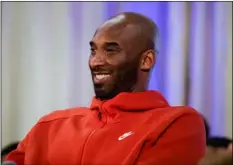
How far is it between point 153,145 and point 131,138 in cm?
4

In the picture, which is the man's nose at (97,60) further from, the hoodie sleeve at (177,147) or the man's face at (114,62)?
the hoodie sleeve at (177,147)

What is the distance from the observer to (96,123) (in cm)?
77

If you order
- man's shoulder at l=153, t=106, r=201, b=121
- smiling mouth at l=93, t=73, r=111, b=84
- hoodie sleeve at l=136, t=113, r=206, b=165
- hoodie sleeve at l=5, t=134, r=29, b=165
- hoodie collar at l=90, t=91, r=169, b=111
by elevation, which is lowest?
hoodie sleeve at l=5, t=134, r=29, b=165

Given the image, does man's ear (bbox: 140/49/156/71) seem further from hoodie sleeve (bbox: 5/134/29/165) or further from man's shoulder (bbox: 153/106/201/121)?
hoodie sleeve (bbox: 5/134/29/165)

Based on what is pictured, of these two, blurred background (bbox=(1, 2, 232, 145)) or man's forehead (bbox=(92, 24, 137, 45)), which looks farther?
blurred background (bbox=(1, 2, 232, 145))

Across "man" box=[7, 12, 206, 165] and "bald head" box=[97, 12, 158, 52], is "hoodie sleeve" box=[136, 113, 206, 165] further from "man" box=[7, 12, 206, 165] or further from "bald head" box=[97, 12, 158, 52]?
"bald head" box=[97, 12, 158, 52]

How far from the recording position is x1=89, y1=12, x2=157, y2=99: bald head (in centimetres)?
77

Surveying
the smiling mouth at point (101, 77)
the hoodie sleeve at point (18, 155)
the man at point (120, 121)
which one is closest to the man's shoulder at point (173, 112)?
the man at point (120, 121)

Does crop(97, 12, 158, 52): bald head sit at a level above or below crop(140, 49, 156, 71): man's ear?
above

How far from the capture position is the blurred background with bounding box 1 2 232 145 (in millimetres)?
877

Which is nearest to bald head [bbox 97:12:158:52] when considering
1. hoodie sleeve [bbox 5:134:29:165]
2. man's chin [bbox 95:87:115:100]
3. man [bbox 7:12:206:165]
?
man [bbox 7:12:206:165]

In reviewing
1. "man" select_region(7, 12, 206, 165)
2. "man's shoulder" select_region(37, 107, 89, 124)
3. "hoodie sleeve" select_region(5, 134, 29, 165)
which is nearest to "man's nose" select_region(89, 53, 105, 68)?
"man" select_region(7, 12, 206, 165)

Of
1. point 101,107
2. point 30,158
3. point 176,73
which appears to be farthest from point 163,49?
point 30,158

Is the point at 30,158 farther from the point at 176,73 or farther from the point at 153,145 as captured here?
the point at 176,73
